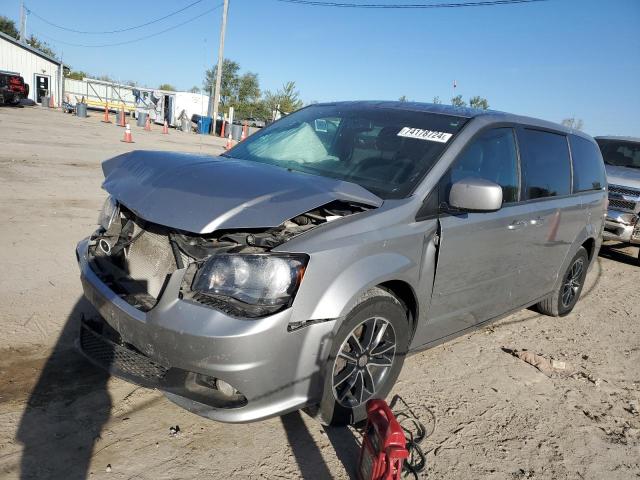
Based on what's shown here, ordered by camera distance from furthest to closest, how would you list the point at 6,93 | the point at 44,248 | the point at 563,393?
1. the point at 6,93
2. the point at 44,248
3. the point at 563,393

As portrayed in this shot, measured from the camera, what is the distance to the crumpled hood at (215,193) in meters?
2.26

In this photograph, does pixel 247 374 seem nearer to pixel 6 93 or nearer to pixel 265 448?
pixel 265 448

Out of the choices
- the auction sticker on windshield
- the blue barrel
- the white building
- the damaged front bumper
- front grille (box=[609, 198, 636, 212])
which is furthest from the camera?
the white building

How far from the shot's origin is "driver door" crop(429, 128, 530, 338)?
303cm

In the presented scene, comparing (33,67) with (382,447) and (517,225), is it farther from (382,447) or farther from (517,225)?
(382,447)

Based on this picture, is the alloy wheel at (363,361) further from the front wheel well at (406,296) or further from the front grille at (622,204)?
the front grille at (622,204)

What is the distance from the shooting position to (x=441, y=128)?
3256 mm

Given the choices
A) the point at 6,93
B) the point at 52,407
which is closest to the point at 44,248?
the point at 52,407

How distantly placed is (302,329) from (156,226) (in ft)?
3.48

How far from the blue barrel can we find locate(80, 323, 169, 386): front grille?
2985 centimetres

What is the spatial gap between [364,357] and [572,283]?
343 centimetres

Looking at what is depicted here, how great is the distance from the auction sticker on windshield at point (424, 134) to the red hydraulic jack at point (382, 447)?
68.3 inches

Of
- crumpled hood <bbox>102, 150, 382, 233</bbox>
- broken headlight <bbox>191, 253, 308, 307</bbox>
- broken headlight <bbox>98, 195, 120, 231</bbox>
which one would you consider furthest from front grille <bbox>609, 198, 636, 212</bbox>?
broken headlight <bbox>98, 195, 120, 231</bbox>

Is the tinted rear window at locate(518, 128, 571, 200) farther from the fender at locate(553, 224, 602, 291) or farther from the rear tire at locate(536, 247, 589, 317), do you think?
the rear tire at locate(536, 247, 589, 317)
